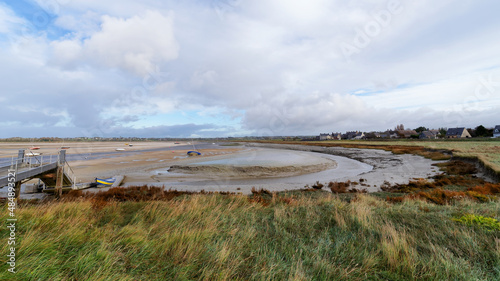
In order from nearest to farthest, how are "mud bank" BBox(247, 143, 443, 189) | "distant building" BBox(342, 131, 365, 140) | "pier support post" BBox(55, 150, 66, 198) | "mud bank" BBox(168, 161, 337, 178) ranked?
"pier support post" BBox(55, 150, 66, 198) < "mud bank" BBox(247, 143, 443, 189) < "mud bank" BBox(168, 161, 337, 178) < "distant building" BBox(342, 131, 365, 140)

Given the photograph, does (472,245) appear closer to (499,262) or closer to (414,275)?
(499,262)

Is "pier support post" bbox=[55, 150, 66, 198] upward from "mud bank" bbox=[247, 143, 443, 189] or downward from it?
upward

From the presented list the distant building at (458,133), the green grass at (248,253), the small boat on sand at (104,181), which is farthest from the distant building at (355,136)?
the green grass at (248,253)

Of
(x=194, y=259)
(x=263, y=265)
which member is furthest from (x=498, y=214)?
(x=194, y=259)

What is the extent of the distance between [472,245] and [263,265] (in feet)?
15.3

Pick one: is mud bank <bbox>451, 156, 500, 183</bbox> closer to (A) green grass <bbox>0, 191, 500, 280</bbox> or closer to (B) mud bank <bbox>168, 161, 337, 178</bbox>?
(B) mud bank <bbox>168, 161, 337, 178</bbox>

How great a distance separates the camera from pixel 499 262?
12.3 ft

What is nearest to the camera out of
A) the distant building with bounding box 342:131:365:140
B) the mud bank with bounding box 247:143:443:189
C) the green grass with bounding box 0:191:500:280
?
the green grass with bounding box 0:191:500:280

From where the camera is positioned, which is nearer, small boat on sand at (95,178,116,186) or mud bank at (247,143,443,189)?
small boat on sand at (95,178,116,186)

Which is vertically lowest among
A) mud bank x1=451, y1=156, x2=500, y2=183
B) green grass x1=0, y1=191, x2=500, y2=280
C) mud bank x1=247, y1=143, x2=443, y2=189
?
mud bank x1=247, y1=143, x2=443, y2=189

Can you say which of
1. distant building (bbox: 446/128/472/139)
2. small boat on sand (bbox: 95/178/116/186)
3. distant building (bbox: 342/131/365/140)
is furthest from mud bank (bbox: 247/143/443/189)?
distant building (bbox: 342/131/365/140)

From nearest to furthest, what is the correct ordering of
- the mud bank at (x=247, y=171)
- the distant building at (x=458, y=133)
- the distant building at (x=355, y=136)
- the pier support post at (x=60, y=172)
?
the pier support post at (x=60, y=172) → the mud bank at (x=247, y=171) → the distant building at (x=458, y=133) → the distant building at (x=355, y=136)

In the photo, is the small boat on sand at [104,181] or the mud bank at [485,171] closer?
the mud bank at [485,171]

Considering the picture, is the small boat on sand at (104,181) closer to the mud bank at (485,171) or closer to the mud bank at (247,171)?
the mud bank at (247,171)
